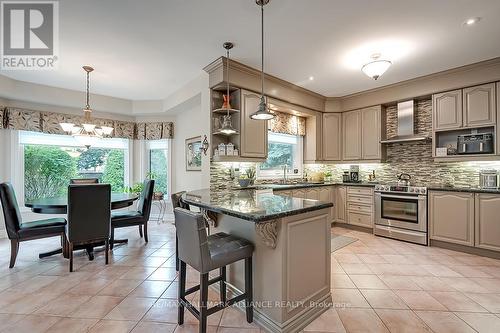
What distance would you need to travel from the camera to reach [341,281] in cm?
260

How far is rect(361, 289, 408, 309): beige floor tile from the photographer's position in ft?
7.01

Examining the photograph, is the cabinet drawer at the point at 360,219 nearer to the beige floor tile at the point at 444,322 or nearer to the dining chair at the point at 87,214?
the beige floor tile at the point at 444,322

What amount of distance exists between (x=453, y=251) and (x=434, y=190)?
938 mm

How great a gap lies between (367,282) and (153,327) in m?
2.16

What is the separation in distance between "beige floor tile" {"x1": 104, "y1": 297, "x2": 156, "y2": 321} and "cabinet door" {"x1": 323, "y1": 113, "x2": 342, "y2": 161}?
13.8ft

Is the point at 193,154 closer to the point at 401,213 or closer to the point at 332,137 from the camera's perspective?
the point at 332,137

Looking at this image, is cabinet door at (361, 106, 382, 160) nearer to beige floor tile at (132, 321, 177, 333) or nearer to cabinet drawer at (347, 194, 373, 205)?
cabinet drawer at (347, 194, 373, 205)

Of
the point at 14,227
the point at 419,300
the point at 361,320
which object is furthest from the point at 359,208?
the point at 14,227

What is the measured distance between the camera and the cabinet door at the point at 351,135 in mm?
4938

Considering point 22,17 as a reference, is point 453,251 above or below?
below

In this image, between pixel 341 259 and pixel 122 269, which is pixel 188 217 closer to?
pixel 122 269

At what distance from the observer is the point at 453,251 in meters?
3.59

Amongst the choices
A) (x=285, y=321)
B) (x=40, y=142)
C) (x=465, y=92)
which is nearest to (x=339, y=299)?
(x=285, y=321)

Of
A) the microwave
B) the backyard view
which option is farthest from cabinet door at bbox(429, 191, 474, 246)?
the backyard view
